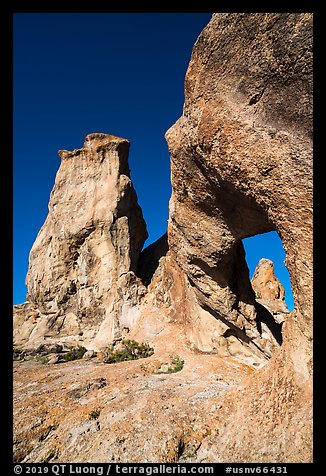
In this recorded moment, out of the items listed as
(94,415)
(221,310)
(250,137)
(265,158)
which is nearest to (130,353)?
(221,310)

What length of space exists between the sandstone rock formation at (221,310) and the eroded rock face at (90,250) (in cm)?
379

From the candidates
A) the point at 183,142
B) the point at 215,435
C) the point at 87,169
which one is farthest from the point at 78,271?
the point at 215,435

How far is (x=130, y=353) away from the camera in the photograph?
47.9ft

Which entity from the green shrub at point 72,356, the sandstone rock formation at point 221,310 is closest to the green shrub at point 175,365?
the sandstone rock formation at point 221,310

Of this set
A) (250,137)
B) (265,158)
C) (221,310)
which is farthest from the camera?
(221,310)

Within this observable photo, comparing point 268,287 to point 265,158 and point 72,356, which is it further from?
point 265,158

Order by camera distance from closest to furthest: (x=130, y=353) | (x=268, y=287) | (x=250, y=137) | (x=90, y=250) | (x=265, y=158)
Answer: (x=265, y=158) < (x=250, y=137) < (x=130, y=353) < (x=90, y=250) < (x=268, y=287)

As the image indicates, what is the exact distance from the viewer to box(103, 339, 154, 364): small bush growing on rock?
1405cm

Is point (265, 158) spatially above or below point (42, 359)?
above

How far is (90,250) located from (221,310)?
1174 centimetres

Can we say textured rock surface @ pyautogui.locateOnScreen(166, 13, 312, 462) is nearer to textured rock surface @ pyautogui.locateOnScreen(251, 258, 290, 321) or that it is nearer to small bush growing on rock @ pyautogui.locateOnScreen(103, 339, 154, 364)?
small bush growing on rock @ pyautogui.locateOnScreen(103, 339, 154, 364)

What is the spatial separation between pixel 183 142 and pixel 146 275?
46.5 ft

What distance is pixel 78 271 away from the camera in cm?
2253

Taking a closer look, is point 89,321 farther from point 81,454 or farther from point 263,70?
point 263,70
